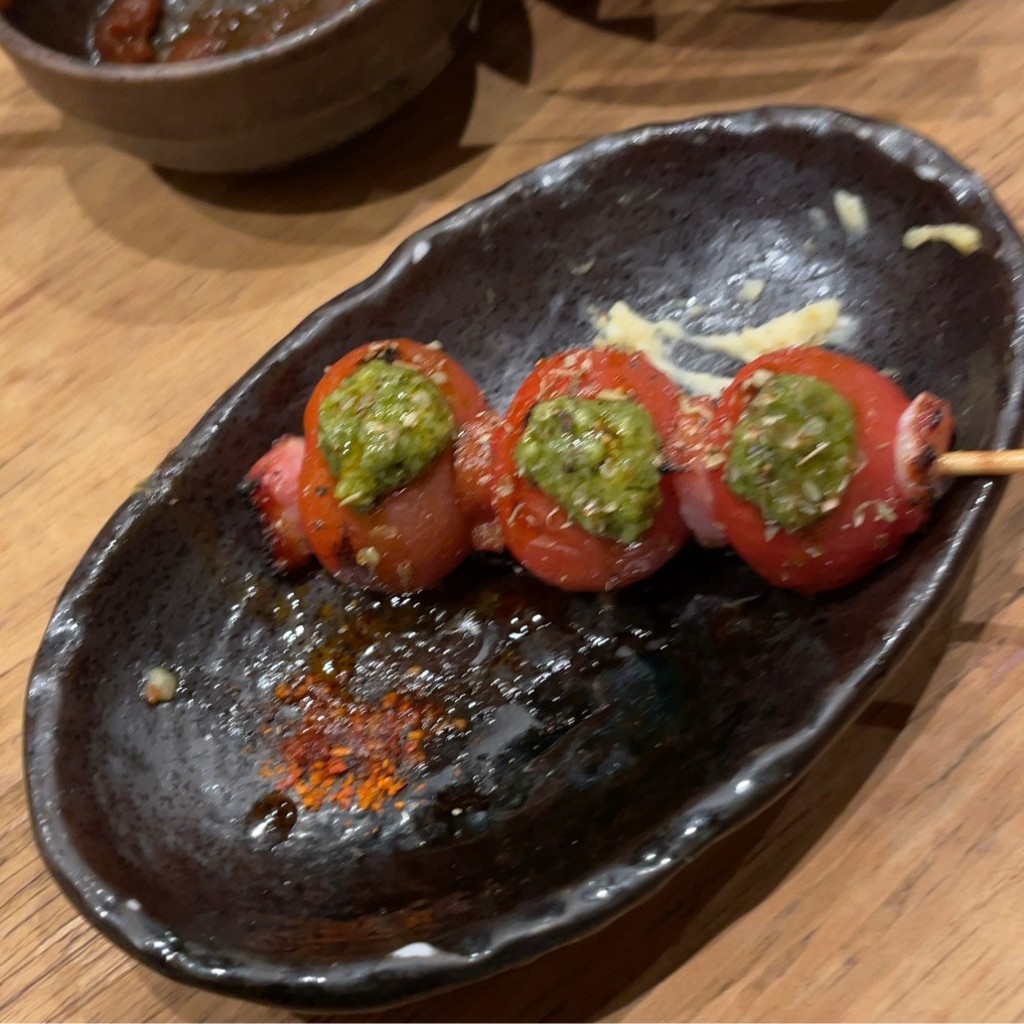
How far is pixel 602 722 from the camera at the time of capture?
1.66m

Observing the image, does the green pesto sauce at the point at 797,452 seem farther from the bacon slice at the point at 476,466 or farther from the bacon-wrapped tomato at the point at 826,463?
the bacon slice at the point at 476,466

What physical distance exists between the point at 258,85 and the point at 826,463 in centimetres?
139

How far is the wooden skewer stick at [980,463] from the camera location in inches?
53.5

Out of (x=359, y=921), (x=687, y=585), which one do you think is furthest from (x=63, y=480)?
(x=687, y=585)

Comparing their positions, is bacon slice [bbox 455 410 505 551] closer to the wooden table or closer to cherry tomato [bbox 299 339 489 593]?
cherry tomato [bbox 299 339 489 593]

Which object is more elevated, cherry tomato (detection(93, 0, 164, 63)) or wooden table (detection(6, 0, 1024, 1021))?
cherry tomato (detection(93, 0, 164, 63))

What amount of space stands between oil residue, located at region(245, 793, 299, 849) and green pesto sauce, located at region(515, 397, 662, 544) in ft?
2.24

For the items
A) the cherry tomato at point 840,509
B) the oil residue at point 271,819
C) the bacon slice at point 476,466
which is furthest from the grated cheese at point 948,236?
the oil residue at point 271,819

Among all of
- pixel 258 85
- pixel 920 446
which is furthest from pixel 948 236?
pixel 258 85

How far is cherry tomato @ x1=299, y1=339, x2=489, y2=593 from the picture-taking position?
1655 mm

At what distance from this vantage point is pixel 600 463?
152 cm

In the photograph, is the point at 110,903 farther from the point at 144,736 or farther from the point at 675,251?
the point at 675,251

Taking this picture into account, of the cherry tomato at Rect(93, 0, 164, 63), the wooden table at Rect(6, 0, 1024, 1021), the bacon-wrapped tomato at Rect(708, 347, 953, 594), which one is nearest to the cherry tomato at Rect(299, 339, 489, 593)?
the bacon-wrapped tomato at Rect(708, 347, 953, 594)

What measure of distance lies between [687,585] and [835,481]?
381 millimetres
